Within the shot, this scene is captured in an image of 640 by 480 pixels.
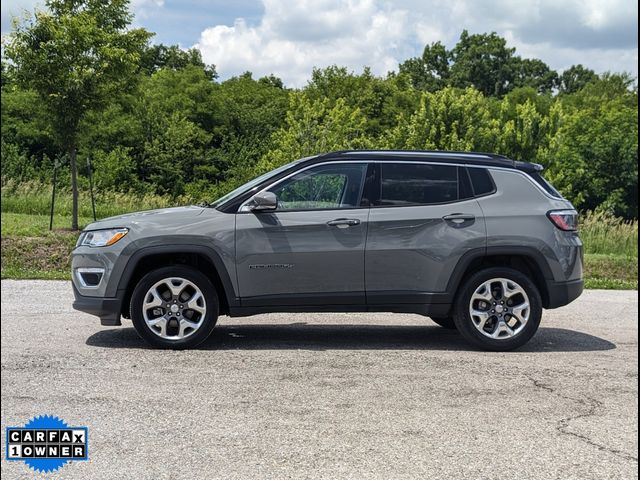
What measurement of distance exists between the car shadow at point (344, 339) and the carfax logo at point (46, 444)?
8.31 ft

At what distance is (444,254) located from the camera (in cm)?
737

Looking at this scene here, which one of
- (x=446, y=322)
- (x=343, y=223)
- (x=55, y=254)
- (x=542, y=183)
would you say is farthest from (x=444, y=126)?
(x=343, y=223)

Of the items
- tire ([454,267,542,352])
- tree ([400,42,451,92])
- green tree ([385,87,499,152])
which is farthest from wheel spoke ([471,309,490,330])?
tree ([400,42,451,92])

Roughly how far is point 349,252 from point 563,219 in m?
2.06

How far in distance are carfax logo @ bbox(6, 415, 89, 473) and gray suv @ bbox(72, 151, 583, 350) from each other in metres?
2.33

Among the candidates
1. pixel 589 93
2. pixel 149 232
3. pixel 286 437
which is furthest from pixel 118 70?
pixel 589 93

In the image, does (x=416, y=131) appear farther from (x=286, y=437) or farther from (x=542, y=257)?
(x=286, y=437)

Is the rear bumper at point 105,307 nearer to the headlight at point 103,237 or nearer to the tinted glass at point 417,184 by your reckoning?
the headlight at point 103,237

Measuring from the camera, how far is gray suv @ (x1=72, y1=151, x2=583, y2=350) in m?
7.19

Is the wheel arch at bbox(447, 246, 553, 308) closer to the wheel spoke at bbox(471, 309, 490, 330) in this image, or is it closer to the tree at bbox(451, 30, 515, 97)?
the wheel spoke at bbox(471, 309, 490, 330)

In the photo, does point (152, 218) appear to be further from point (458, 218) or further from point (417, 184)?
point (458, 218)

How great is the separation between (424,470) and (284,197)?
362cm

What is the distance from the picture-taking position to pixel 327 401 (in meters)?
5.59

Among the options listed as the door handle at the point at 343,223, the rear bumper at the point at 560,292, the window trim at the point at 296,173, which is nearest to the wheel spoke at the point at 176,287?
the window trim at the point at 296,173
